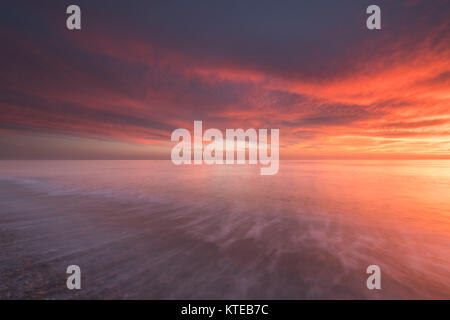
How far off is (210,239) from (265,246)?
6.55ft

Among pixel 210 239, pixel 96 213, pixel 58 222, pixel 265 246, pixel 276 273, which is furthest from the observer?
pixel 96 213

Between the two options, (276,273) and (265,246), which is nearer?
(276,273)

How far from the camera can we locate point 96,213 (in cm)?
1004

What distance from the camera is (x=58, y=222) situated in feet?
27.8
